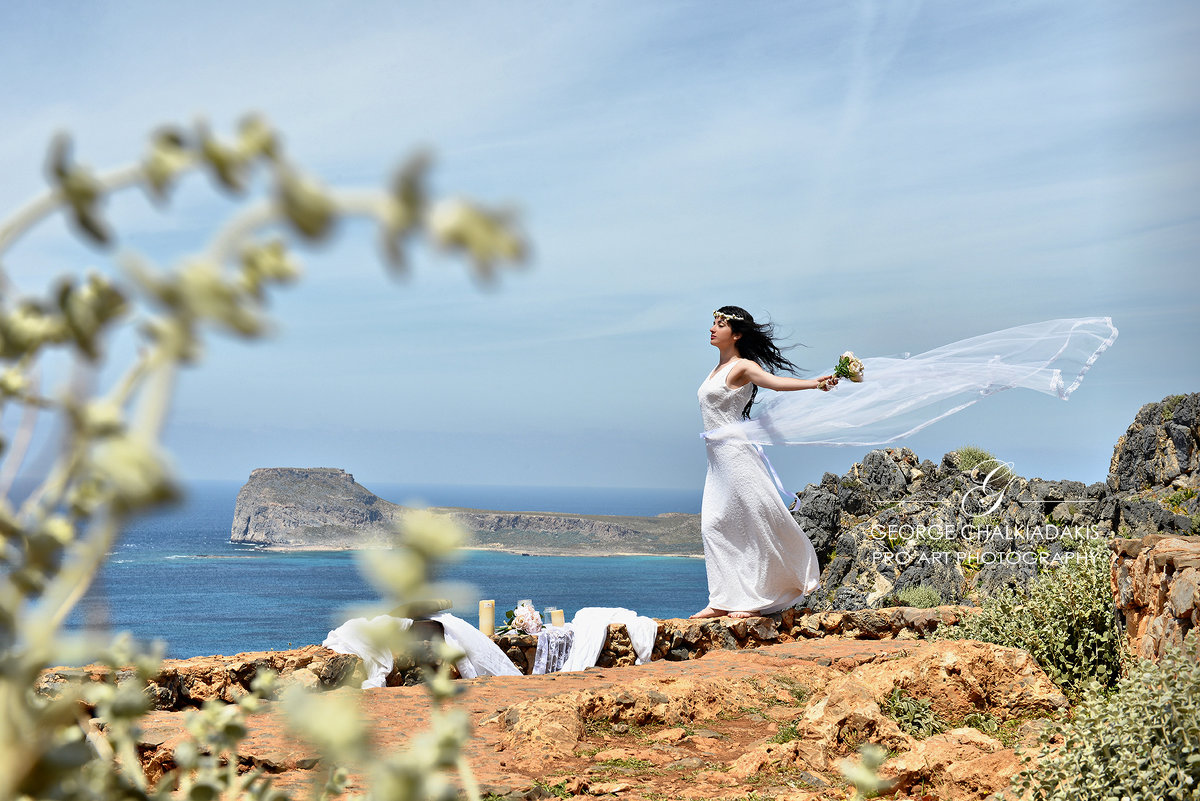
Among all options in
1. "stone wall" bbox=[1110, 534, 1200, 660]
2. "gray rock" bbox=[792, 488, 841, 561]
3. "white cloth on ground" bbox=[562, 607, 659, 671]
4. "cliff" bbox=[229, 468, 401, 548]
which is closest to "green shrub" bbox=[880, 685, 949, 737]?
"stone wall" bbox=[1110, 534, 1200, 660]

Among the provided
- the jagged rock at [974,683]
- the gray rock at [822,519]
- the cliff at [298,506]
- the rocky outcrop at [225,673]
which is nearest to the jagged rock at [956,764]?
the jagged rock at [974,683]

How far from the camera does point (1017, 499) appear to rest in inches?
717

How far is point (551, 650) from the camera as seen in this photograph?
7180 mm

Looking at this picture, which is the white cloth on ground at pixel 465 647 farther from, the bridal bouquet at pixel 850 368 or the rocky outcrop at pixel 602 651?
the bridal bouquet at pixel 850 368

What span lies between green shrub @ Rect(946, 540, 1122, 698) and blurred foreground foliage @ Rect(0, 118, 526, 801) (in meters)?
5.39

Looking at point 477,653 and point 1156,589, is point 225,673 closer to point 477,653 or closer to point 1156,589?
point 477,653

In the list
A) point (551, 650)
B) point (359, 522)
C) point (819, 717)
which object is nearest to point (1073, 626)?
point (819, 717)

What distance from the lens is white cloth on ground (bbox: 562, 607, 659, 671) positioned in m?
7.06

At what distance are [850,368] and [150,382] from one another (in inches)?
280

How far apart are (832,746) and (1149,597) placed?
1.71 m

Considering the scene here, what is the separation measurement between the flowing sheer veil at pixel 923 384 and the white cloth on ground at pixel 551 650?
1992mm

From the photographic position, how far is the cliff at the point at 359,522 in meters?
48.2

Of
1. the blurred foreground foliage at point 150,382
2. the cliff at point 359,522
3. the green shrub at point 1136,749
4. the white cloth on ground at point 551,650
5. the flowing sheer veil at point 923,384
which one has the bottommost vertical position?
the cliff at point 359,522

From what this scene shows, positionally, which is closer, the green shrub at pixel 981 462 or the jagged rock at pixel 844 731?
the jagged rock at pixel 844 731
